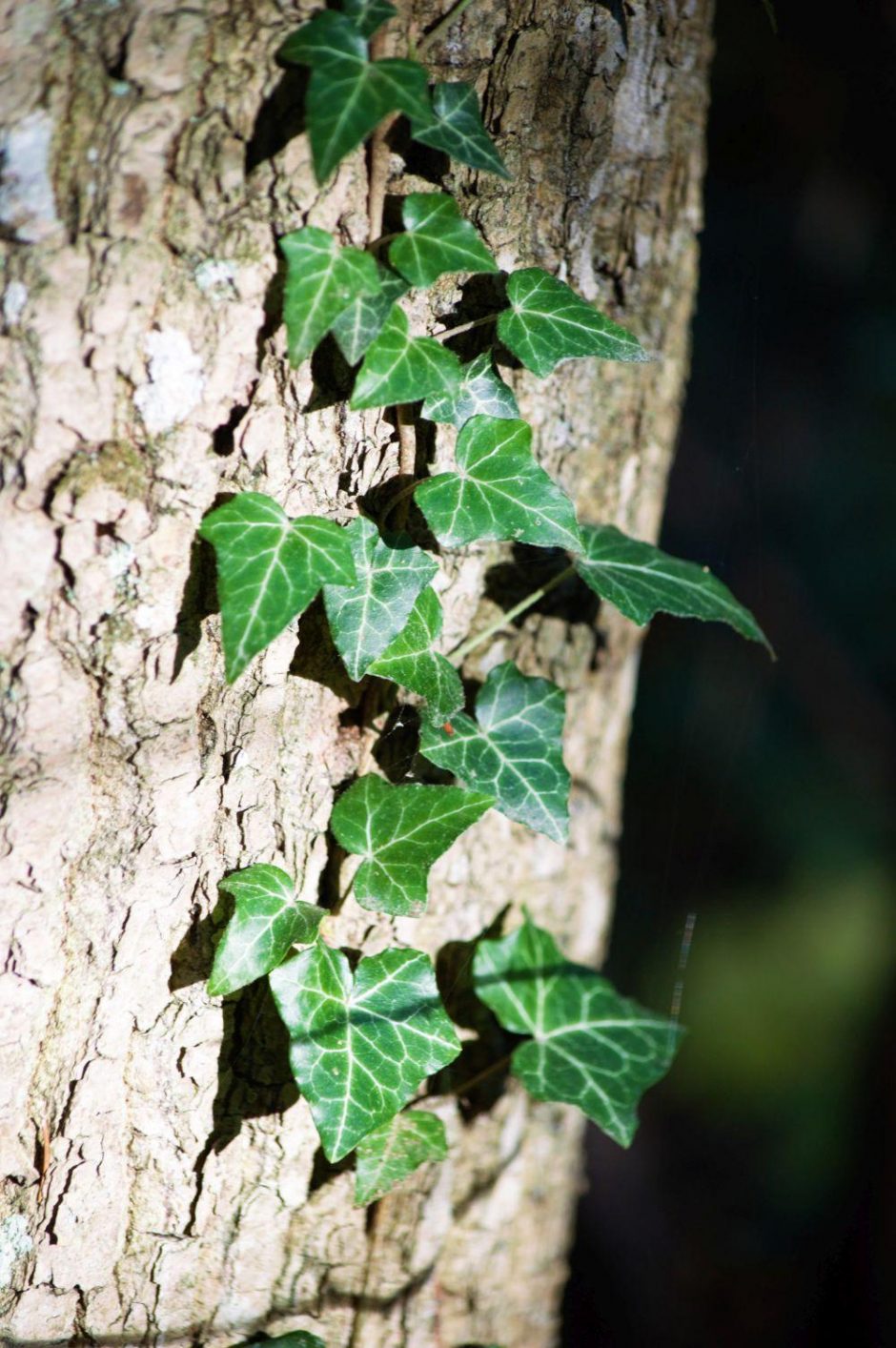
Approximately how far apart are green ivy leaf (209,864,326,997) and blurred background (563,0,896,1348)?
4.85ft

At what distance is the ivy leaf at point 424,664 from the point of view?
762mm

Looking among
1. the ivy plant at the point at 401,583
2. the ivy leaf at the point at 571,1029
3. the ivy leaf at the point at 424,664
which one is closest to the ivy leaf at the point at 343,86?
the ivy plant at the point at 401,583

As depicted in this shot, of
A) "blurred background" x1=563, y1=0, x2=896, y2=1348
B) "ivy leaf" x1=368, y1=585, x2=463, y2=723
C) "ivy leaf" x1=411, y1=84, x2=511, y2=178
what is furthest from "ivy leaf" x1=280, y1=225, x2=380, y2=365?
"blurred background" x1=563, y1=0, x2=896, y2=1348

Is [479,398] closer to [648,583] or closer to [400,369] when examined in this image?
[400,369]

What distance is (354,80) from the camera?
636 millimetres

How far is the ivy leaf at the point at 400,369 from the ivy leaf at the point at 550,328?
0.07 m

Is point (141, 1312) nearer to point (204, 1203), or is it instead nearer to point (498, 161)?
point (204, 1203)

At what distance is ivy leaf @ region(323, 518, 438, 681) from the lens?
73 centimetres

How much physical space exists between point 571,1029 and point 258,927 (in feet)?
1.47

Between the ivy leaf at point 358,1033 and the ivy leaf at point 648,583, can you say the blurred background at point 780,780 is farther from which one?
the ivy leaf at point 358,1033

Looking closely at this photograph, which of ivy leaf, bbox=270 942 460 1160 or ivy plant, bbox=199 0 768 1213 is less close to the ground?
ivy plant, bbox=199 0 768 1213

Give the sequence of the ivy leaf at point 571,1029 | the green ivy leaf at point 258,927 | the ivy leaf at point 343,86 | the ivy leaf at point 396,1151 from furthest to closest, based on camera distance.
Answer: the ivy leaf at point 571,1029, the ivy leaf at point 396,1151, the green ivy leaf at point 258,927, the ivy leaf at point 343,86

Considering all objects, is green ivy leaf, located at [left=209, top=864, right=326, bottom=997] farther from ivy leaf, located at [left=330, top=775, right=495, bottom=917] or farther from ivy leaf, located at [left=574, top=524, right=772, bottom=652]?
ivy leaf, located at [left=574, top=524, right=772, bottom=652]

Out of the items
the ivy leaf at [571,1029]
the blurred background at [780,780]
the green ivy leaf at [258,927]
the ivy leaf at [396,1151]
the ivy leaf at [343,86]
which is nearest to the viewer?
the ivy leaf at [343,86]
